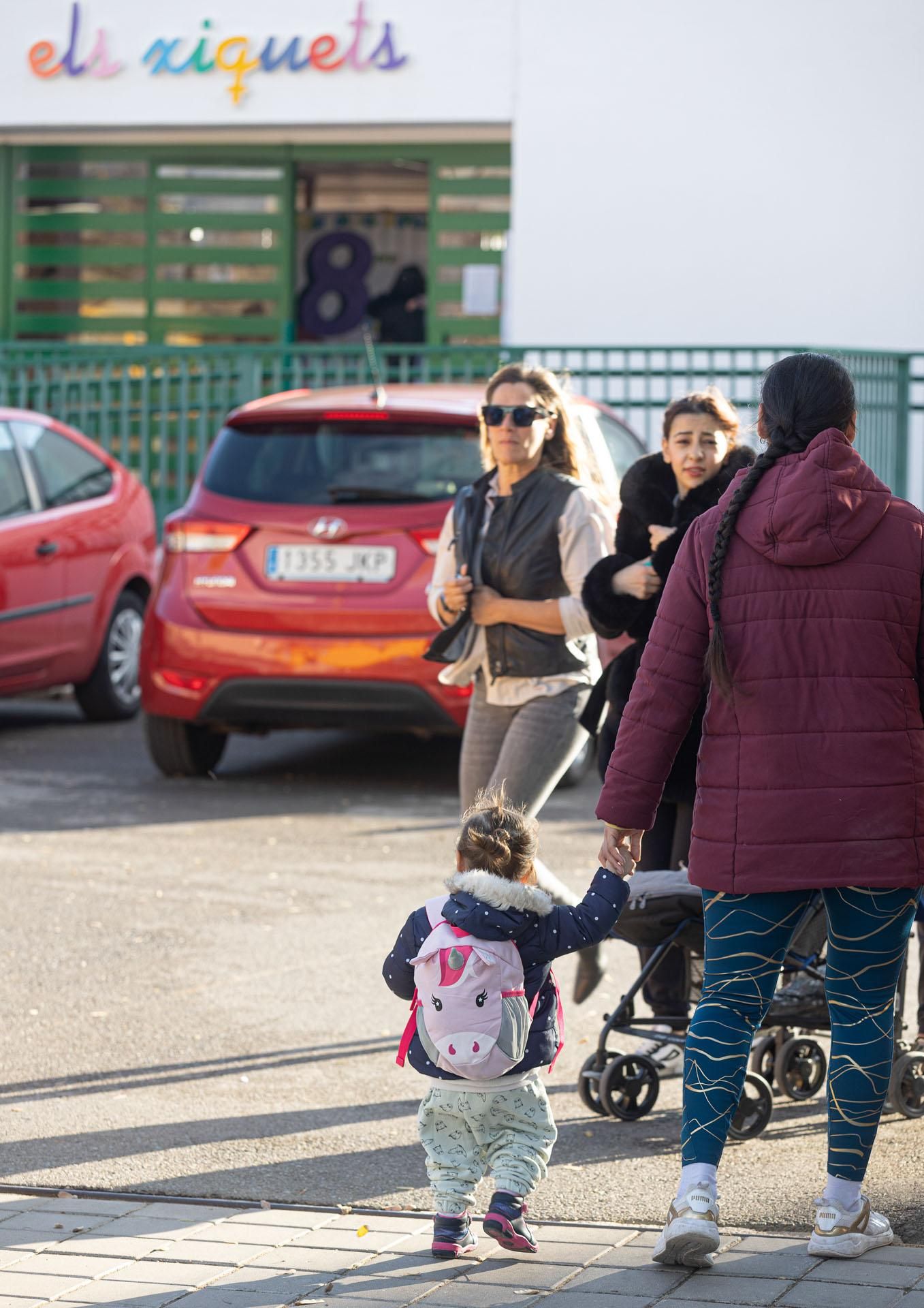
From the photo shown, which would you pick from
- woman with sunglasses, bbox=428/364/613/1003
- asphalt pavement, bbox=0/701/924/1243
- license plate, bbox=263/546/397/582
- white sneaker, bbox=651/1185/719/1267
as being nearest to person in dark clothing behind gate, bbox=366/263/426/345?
asphalt pavement, bbox=0/701/924/1243

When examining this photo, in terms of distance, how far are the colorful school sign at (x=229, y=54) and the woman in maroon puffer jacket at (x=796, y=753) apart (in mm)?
13818

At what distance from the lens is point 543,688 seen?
18.3 ft

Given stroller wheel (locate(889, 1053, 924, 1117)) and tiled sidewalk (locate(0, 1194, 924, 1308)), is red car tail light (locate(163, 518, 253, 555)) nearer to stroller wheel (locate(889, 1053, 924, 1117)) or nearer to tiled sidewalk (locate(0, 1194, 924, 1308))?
stroller wheel (locate(889, 1053, 924, 1117))

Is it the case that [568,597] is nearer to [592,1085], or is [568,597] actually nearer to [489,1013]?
[592,1085]

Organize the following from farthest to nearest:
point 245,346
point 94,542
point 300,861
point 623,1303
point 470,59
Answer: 1. point 470,59
2. point 245,346
3. point 94,542
4. point 300,861
5. point 623,1303

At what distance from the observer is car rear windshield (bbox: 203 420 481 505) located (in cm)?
891

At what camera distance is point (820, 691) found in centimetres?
377

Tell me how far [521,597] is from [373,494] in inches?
132

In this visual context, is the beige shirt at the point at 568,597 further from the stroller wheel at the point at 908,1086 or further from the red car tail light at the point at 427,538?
the red car tail light at the point at 427,538

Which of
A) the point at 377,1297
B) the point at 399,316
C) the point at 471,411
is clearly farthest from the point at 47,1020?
the point at 399,316

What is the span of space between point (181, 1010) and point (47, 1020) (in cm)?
38

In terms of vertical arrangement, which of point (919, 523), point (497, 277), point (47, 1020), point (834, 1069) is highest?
point (497, 277)

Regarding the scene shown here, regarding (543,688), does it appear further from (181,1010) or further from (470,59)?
(470,59)

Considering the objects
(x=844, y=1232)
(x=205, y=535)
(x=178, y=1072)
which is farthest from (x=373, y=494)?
(x=844, y=1232)
